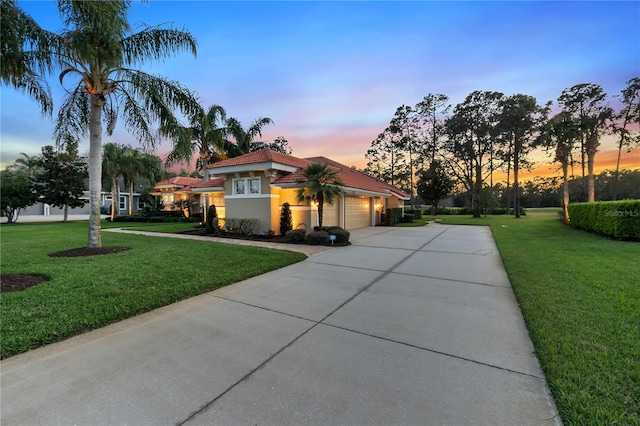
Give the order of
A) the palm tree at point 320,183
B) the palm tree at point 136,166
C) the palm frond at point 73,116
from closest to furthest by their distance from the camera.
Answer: the palm frond at point 73,116
the palm tree at point 320,183
the palm tree at point 136,166

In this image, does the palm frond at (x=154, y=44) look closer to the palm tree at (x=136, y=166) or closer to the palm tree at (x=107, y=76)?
the palm tree at (x=107, y=76)

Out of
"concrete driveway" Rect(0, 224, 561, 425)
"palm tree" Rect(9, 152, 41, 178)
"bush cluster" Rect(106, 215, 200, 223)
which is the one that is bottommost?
"concrete driveway" Rect(0, 224, 561, 425)

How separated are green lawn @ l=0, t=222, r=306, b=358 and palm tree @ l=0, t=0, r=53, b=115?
4.33 meters

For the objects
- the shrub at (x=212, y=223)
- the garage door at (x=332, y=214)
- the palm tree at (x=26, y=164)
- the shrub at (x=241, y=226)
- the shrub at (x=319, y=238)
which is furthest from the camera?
the palm tree at (x=26, y=164)

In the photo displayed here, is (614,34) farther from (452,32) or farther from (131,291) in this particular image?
(131,291)

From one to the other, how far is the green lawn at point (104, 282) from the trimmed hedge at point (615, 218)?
14334mm

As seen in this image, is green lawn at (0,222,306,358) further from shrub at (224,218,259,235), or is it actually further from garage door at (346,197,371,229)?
garage door at (346,197,371,229)

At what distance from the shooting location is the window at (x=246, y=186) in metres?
13.9

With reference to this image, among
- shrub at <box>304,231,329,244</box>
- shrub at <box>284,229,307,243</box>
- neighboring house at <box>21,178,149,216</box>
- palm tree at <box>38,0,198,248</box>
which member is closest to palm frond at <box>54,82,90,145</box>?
palm tree at <box>38,0,198,248</box>

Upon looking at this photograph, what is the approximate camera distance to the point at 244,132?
69.4ft

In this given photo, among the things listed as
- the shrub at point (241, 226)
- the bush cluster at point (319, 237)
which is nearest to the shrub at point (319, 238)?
the bush cluster at point (319, 237)

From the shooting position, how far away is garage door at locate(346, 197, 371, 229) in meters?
17.9

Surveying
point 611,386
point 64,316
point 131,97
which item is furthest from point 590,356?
point 131,97

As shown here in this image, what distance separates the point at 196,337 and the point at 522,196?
8199cm
